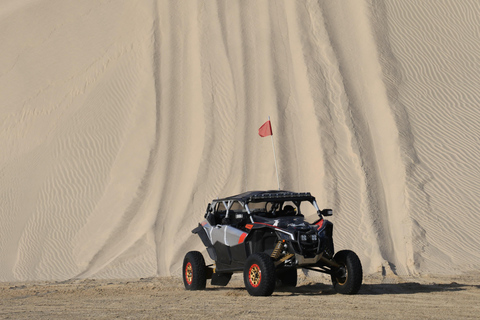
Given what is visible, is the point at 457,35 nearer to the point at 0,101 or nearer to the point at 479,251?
the point at 479,251

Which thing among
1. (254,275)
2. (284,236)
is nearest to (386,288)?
(284,236)

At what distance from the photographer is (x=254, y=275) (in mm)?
9344

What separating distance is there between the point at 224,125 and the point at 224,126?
0.06 meters

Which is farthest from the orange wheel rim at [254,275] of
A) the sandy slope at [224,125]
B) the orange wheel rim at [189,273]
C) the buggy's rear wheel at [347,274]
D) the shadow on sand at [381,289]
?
the sandy slope at [224,125]

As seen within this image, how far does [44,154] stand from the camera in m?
24.2

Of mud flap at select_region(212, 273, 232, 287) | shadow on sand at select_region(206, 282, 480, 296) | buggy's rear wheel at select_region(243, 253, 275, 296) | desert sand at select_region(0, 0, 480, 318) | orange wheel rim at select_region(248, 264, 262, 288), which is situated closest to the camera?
Result: buggy's rear wheel at select_region(243, 253, 275, 296)

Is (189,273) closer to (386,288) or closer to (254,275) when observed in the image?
(254,275)

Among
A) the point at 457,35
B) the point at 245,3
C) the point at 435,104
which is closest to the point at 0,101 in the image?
the point at 245,3

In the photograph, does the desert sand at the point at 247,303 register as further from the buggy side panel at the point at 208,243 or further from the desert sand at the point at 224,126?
the desert sand at the point at 224,126

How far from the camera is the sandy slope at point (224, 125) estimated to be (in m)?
19.2

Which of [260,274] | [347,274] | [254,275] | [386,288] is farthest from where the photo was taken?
[386,288]

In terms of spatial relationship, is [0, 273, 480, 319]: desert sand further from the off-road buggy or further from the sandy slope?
the sandy slope

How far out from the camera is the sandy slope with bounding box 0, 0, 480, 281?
63.1 ft

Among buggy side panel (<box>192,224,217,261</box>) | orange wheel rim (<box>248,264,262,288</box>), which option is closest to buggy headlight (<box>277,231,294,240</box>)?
orange wheel rim (<box>248,264,262,288</box>)
